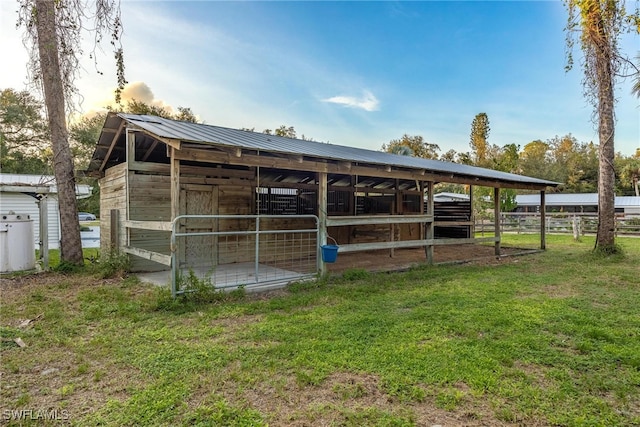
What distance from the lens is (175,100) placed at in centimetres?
2291

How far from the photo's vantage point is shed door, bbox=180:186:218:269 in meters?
7.48

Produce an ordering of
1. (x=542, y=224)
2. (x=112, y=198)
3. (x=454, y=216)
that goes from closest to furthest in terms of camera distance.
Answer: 1. (x=112, y=198)
2. (x=542, y=224)
3. (x=454, y=216)

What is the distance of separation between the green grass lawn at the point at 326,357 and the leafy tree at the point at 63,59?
8.18 ft

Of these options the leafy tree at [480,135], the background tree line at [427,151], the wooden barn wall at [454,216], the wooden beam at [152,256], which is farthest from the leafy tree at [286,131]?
the wooden beam at [152,256]

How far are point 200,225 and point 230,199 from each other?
957 millimetres

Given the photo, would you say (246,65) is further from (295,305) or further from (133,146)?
(295,305)

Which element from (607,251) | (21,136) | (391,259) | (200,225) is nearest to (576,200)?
(607,251)

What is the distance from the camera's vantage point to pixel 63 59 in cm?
746

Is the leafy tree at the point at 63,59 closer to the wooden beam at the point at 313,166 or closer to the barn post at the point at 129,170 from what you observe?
the barn post at the point at 129,170

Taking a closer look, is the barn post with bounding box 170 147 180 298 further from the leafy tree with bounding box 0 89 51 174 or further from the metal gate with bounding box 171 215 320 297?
the leafy tree with bounding box 0 89 51 174

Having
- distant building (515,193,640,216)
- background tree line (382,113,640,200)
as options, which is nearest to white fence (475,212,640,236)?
distant building (515,193,640,216)

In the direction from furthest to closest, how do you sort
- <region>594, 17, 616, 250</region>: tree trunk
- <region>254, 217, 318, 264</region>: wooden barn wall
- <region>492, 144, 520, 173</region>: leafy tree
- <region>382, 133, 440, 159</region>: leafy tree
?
→ <region>382, 133, 440, 159</region>: leafy tree < <region>492, 144, 520, 173</region>: leafy tree < <region>594, 17, 616, 250</region>: tree trunk < <region>254, 217, 318, 264</region>: wooden barn wall

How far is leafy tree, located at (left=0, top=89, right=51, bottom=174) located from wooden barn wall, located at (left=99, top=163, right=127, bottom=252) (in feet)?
A: 45.4

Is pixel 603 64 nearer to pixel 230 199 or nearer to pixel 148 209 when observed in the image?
pixel 230 199
